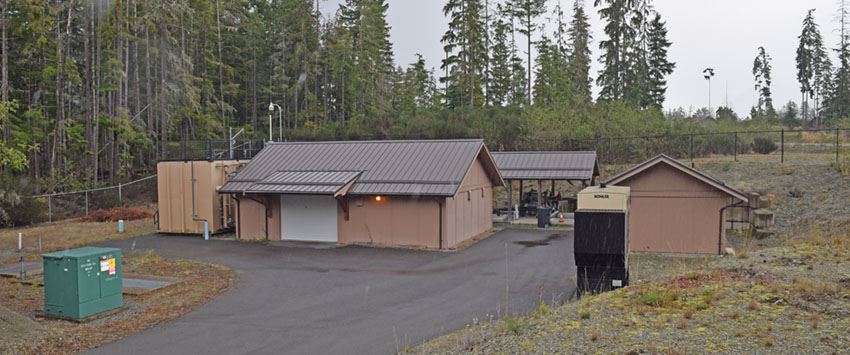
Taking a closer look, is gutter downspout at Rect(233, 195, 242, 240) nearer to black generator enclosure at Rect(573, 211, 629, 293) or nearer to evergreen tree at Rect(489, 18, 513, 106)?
black generator enclosure at Rect(573, 211, 629, 293)

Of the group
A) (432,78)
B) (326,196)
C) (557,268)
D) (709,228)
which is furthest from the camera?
(432,78)

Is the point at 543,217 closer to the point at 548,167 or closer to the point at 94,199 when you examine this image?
the point at 548,167

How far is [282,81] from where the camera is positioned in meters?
49.9

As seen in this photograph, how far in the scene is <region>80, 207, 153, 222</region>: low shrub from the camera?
2688 cm

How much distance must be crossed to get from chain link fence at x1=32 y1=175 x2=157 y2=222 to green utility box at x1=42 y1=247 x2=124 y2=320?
60.1ft

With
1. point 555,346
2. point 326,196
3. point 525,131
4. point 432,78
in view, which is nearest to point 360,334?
point 555,346

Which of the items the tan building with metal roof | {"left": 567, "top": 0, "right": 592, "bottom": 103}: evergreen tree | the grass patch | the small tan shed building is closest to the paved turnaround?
the grass patch

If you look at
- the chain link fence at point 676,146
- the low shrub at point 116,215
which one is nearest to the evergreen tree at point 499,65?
the chain link fence at point 676,146

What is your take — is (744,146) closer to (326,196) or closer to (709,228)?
(709,228)

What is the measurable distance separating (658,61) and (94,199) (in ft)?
147

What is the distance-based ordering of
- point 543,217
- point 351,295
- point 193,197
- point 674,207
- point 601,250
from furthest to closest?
point 543,217, point 193,197, point 674,207, point 351,295, point 601,250

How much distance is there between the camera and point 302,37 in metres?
48.3

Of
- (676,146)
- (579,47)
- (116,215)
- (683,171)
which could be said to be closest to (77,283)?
(683,171)

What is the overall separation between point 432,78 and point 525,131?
39.0 m
